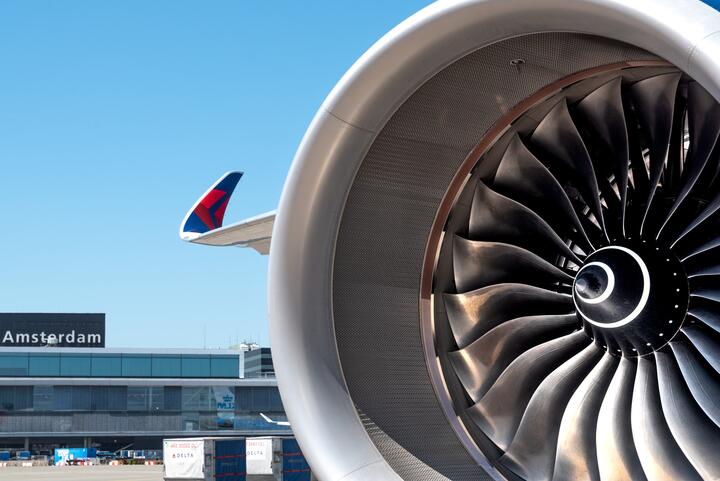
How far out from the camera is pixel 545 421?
193 inches

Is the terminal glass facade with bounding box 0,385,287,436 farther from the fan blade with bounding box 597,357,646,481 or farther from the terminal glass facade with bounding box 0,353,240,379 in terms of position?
the fan blade with bounding box 597,357,646,481

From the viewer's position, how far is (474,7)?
168 inches

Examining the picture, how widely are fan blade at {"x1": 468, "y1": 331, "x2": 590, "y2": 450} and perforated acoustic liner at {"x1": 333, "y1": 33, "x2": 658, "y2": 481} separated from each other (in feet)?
0.33

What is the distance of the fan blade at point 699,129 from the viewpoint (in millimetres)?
4527

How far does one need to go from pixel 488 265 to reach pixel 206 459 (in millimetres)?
15727

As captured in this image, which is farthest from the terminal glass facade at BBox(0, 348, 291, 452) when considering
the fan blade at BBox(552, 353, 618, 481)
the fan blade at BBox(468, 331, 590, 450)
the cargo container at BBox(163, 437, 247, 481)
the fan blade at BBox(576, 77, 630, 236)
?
the fan blade at BBox(576, 77, 630, 236)

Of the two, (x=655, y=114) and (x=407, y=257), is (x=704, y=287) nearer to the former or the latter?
(x=655, y=114)

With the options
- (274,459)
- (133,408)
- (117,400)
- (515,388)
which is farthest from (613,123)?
(133,408)

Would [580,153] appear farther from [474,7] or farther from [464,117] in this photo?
[474,7]

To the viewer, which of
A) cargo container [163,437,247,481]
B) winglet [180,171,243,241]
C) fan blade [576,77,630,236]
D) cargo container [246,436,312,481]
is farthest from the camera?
winglet [180,171,243,241]

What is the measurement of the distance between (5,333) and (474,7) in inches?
2814

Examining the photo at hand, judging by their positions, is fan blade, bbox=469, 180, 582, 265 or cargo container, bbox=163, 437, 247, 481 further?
cargo container, bbox=163, 437, 247, 481

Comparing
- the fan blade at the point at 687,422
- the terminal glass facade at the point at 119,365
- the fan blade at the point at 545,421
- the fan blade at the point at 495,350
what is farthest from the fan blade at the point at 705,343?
the terminal glass facade at the point at 119,365

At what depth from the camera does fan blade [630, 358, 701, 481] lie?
4414 millimetres
